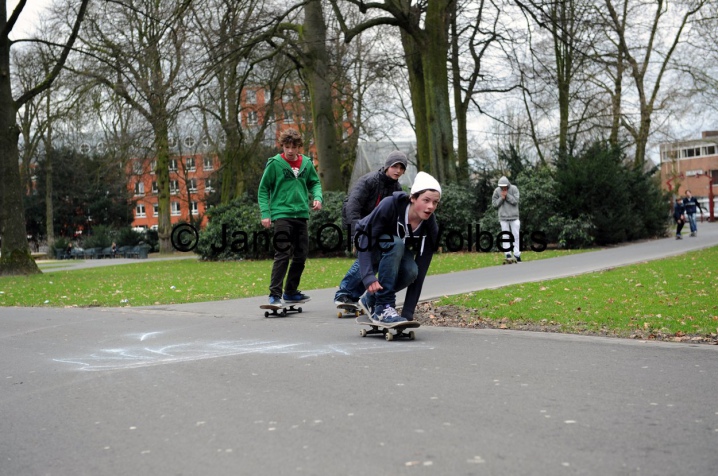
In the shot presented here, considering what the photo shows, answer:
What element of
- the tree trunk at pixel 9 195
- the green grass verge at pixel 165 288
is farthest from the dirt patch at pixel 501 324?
the tree trunk at pixel 9 195

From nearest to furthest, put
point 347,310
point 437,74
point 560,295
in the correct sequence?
point 347,310
point 560,295
point 437,74

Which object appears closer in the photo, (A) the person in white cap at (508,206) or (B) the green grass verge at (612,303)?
(B) the green grass verge at (612,303)

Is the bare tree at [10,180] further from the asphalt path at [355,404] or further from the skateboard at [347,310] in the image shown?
the skateboard at [347,310]

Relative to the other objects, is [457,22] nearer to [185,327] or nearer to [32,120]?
[185,327]

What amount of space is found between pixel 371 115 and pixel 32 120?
2061 cm

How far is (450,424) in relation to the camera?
4.66 metres

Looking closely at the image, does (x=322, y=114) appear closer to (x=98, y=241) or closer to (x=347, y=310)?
(x=347, y=310)

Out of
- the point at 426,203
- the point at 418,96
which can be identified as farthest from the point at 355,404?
the point at 418,96

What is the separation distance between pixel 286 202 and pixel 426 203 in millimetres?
2980

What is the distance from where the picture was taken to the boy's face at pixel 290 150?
10.3 metres

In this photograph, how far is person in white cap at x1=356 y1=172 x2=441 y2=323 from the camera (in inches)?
315

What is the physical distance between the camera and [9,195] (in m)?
23.7

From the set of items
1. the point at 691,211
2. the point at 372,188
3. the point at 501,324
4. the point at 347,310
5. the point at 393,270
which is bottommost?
the point at 501,324

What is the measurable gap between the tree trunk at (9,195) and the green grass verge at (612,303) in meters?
16.0
